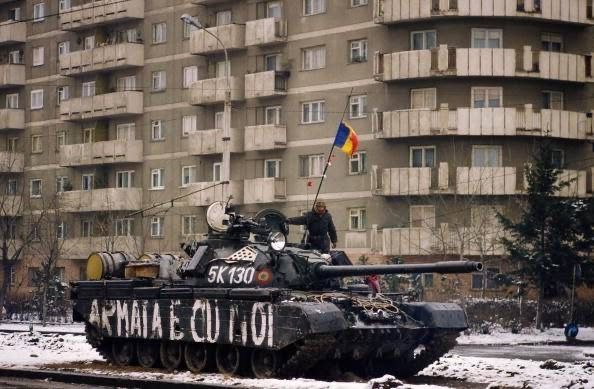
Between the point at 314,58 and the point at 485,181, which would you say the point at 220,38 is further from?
the point at 485,181

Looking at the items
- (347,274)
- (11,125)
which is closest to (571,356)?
(347,274)

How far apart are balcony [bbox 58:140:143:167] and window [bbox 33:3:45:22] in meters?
8.51

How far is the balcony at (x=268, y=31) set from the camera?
196 ft

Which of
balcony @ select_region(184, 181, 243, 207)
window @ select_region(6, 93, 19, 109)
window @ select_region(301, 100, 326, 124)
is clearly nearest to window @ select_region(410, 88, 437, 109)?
window @ select_region(301, 100, 326, 124)

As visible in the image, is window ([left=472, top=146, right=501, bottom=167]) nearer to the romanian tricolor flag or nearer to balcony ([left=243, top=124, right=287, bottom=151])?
balcony ([left=243, top=124, right=287, bottom=151])

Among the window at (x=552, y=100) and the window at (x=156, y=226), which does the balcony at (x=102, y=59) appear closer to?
the window at (x=156, y=226)

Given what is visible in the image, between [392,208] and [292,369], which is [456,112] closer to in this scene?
[392,208]

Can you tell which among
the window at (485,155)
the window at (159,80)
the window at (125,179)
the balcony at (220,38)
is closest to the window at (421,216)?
the window at (485,155)

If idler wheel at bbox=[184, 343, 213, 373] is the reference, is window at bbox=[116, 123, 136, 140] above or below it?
above

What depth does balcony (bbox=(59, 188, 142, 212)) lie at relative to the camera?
6700 cm

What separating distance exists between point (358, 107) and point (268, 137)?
4.73 metres

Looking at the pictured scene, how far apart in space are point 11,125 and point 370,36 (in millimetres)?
26342

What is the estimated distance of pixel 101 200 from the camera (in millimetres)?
67875

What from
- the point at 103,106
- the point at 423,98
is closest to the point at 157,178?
the point at 103,106
